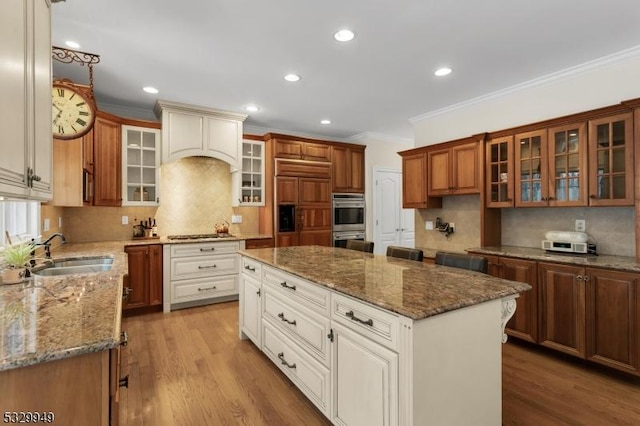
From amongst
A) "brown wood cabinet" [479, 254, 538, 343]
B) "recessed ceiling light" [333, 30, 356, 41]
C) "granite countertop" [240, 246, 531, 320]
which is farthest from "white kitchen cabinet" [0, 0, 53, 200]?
"brown wood cabinet" [479, 254, 538, 343]

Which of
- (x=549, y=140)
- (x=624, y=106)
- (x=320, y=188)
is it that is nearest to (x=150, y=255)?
(x=320, y=188)

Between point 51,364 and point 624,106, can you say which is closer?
point 51,364

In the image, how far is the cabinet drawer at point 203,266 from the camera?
161 inches

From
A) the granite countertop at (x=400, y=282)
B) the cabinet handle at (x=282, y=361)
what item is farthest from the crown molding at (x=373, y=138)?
the cabinet handle at (x=282, y=361)

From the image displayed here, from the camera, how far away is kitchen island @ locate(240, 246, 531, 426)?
1343mm

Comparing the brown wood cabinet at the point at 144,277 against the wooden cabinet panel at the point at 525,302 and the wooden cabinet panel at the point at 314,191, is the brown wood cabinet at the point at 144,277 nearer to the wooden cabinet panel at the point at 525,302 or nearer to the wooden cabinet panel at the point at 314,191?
the wooden cabinet panel at the point at 314,191

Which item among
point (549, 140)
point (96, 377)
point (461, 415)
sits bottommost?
point (461, 415)

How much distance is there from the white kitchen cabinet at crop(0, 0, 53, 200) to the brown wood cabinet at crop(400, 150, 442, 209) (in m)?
3.90

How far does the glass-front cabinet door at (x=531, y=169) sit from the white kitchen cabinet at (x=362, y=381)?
265 cm

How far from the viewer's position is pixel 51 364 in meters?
0.95

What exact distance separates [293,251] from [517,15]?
258 centimetres

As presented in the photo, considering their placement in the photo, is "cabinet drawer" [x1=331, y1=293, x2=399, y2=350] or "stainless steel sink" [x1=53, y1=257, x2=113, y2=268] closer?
"cabinet drawer" [x1=331, y1=293, x2=399, y2=350]

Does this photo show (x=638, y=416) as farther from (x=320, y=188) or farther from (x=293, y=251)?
(x=320, y=188)

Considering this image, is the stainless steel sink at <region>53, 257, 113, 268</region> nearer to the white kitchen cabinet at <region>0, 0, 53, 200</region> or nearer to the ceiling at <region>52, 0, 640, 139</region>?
the white kitchen cabinet at <region>0, 0, 53, 200</region>
